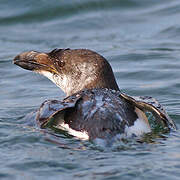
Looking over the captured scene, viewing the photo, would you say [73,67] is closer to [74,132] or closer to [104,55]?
[74,132]

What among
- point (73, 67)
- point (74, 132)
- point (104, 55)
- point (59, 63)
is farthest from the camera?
point (104, 55)

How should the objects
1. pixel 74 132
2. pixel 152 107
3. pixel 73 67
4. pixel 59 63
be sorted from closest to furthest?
pixel 74 132 < pixel 152 107 < pixel 73 67 < pixel 59 63

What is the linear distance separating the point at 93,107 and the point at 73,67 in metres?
1.58

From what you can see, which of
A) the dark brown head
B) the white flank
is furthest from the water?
the dark brown head

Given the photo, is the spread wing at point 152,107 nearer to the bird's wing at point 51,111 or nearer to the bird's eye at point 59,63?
the bird's wing at point 51,111

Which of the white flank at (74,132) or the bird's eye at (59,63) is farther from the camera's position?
the bird's eye at (59,63)

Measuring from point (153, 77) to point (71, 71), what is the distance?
11.1 feet

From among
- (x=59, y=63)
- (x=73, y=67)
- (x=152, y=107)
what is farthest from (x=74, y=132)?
(x=59, y=63)

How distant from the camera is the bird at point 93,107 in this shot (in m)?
6.68

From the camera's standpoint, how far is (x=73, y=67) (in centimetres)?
836

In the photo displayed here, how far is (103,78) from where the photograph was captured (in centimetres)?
807

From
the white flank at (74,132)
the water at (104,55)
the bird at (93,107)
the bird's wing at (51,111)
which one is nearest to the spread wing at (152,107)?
the bird at (93,107)

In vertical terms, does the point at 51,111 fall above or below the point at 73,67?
below

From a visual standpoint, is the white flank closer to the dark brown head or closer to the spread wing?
the spread wing
